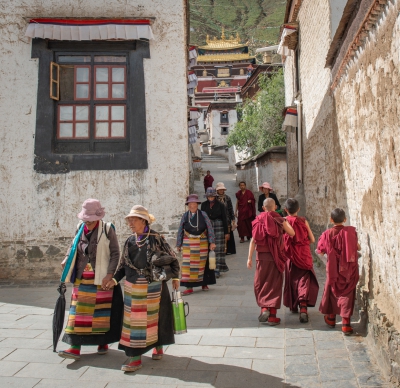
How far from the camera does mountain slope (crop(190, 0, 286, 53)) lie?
97938mm

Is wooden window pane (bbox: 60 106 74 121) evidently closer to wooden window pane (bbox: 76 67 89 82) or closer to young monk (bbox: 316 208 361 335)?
wooden window pane (bbox: 76 67 89 82)

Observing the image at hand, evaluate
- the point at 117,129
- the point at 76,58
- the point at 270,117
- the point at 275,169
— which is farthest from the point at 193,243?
the point at 270,117

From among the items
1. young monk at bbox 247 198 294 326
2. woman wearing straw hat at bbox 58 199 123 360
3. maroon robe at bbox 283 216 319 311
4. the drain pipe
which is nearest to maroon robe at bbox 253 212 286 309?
young monk at bbox 247 198 294 326

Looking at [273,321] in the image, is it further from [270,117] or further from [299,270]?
[270,117]

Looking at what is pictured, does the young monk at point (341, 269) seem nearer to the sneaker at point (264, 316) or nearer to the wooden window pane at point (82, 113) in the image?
the sneaker at point (264, 316)

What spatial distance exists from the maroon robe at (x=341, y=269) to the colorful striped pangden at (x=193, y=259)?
104 inches

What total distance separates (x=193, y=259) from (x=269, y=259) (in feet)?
6.52

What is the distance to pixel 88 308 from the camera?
4.93m

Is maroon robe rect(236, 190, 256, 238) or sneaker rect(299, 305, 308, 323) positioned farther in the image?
maroon robe rect(236, 190, 256, 238)

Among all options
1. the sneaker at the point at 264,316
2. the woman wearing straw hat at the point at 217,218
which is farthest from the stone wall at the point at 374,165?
the woman wearing straw hat at the point at 217,218

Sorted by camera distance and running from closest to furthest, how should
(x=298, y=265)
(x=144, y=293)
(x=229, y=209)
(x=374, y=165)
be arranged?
(x=144, y=293), (x=374, y=165), (x=298, y=265), (x=229, y=209)

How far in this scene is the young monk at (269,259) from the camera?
604cm

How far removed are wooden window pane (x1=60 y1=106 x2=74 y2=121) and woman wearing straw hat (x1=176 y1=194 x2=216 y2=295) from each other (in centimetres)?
308

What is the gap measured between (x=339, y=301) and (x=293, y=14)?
11.7m
